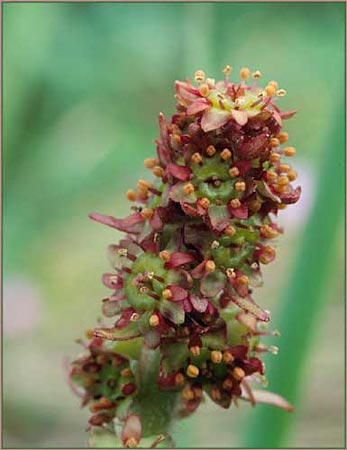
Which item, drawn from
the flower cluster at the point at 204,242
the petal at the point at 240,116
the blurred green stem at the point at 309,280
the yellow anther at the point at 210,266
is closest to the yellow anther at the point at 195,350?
the flower cluster at the point at 204,242

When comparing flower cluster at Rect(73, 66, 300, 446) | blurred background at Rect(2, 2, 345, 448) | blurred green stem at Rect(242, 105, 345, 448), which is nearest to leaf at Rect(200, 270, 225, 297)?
flower cluster at Rect(73, 66, 300, 446)

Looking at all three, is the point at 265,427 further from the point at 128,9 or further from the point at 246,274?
the point at 128,9

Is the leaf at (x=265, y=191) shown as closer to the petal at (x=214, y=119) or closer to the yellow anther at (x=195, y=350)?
the petal at (x=214, y=119)

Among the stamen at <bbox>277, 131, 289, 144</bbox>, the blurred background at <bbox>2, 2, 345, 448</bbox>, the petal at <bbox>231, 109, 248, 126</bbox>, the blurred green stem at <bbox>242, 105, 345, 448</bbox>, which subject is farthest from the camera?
the blurred background at <bbox>2, 2, 345, 448</bbox>

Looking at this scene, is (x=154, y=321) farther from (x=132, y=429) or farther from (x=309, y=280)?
(x=309, y=280)

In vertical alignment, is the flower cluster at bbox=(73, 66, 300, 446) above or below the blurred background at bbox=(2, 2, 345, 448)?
above

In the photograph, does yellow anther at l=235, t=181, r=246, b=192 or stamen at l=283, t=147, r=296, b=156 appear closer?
yellow anther at l=235, t=181, r=246, b=192

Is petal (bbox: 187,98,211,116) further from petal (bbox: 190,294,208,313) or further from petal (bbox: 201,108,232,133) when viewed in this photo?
petal (bbox: 190,294,208,313)

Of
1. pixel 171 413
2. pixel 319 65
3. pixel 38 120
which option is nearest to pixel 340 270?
pixel 319 65
